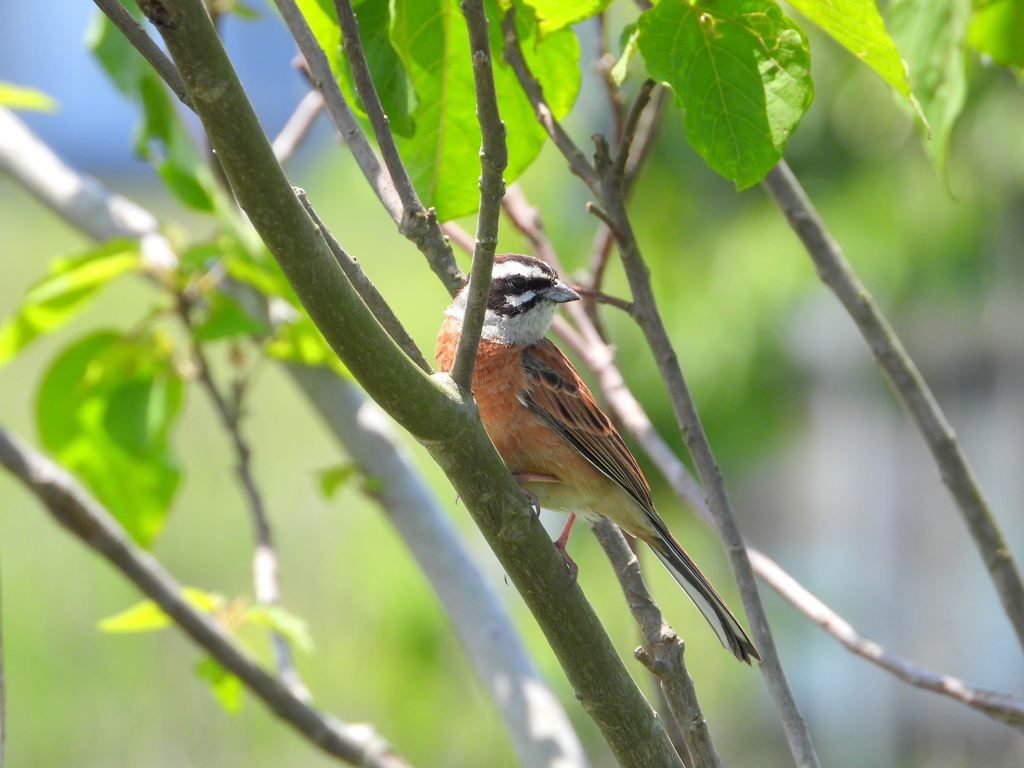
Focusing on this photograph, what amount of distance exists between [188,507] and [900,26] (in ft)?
29.4

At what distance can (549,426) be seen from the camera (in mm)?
2518

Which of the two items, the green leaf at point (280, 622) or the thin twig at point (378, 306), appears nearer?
the thin twig at point (378, 306)

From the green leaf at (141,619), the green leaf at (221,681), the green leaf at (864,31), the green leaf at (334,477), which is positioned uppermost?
the green leaf at (864,31)

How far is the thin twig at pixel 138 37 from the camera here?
1.22 metres

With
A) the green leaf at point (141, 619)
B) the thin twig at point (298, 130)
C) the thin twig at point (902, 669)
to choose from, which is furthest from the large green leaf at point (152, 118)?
the thin twig at point (902, 669)

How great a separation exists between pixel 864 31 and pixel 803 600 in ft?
3.92

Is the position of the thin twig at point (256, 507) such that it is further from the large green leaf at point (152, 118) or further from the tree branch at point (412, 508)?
the large green leaf at point (152, 118)

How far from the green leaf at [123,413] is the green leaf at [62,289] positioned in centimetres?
14

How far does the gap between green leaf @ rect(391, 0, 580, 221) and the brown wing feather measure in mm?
884

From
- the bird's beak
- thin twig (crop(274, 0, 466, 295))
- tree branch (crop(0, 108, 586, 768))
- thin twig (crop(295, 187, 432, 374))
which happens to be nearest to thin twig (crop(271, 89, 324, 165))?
tree branch (crop(0, 108, 586, 768))

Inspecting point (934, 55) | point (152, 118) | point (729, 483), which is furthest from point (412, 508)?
point (729, 483)

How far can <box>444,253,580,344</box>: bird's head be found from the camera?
2.62m

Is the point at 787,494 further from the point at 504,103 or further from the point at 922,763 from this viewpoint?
the point at 504,103

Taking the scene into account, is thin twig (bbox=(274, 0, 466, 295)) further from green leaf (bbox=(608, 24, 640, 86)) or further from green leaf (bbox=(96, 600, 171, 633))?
green leaf (bbox=(96, 600, 171, 633))
